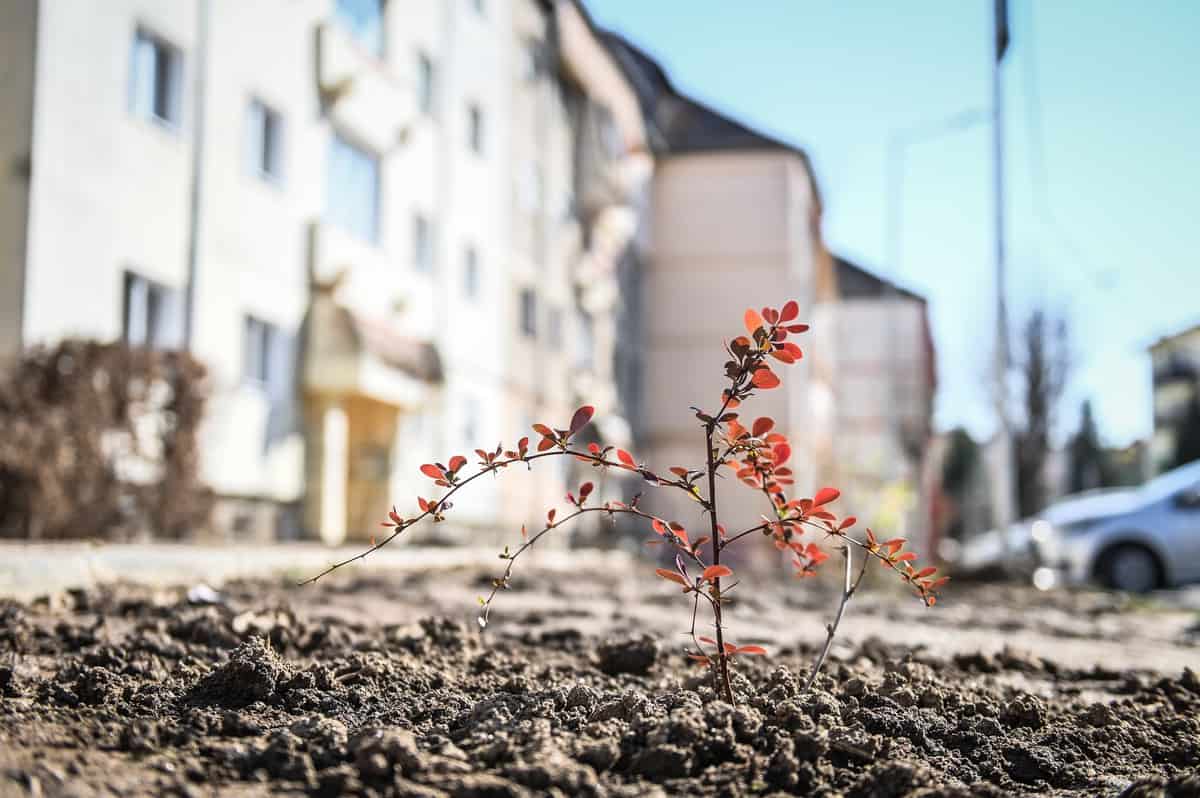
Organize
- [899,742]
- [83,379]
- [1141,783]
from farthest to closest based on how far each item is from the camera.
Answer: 1. [83,379]
2. [899,742]
3. [1141,783]

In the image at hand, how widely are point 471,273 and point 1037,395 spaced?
2699 cm

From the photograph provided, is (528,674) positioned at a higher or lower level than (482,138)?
lower

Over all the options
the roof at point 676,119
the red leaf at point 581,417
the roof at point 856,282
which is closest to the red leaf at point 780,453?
the red leaf at point 581,417

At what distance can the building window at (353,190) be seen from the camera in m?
18.6

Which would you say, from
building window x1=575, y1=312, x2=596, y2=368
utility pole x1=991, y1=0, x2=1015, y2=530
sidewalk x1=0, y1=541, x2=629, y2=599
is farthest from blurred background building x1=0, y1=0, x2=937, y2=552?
utility pole x1=991, y1=0, x2=1015, y2=530

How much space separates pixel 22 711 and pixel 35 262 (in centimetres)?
932

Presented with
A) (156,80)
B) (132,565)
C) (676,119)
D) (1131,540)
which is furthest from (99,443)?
(676,119)

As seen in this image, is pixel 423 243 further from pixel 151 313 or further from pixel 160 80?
pixel 151 313

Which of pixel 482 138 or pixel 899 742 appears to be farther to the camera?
pixel 482 138

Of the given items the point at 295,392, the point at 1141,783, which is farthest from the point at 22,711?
the point at 295,392

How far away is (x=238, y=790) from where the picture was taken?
7.71 ft

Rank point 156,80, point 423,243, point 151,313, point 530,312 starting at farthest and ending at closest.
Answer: point 530,312 < point 423,243 < point 156,80 < point 151,313

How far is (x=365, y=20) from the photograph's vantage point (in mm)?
19625

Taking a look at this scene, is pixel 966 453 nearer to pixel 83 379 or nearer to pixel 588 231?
pixel 588 231
